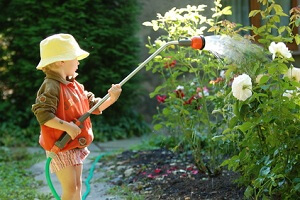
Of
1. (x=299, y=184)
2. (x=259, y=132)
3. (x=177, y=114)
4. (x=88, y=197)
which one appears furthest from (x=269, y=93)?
(x=88, y=197)

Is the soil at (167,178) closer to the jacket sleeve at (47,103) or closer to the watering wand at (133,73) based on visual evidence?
the watering wand at (133,73)

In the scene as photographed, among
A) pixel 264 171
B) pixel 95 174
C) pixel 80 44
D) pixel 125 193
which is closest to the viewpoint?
pixel 264 171

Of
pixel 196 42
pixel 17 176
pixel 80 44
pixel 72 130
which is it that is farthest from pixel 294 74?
pixel 80 44

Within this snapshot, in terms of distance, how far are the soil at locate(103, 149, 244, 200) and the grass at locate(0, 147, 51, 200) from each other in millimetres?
689

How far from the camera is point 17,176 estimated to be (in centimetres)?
548

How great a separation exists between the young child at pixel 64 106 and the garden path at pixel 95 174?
964 mm

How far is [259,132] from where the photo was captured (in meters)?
3.34

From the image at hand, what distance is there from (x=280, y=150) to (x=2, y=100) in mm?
5029

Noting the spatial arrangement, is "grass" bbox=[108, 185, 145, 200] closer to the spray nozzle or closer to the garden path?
the garden path

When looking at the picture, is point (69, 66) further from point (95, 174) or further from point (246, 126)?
point (95, 174)

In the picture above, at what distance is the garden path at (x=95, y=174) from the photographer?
472cm

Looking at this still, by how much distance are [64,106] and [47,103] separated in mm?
135

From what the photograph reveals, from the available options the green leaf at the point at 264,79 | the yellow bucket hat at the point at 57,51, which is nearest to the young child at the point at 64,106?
the yellow bucket hat at the point at 57,51

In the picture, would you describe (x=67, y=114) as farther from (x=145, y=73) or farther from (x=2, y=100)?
(x=145, y=73)
